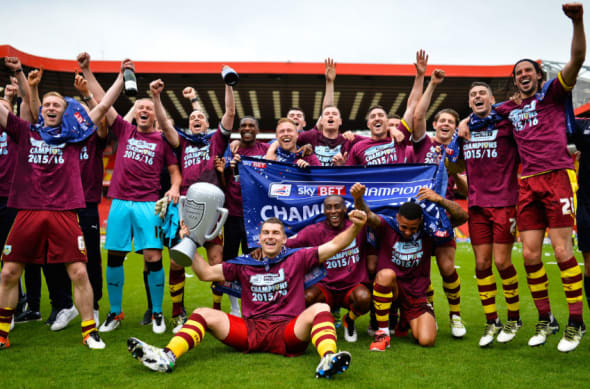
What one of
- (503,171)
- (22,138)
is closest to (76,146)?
(22,138)

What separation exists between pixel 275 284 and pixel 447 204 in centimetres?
191

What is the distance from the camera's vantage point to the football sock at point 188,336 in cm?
336

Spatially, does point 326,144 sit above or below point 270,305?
above

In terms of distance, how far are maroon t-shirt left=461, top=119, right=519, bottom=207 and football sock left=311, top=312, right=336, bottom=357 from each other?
6.42 feet

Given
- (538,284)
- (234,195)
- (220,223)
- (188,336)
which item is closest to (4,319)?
(188,336)

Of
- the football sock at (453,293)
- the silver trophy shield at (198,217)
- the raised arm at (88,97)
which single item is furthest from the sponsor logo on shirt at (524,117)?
the raised arm at (88,97)

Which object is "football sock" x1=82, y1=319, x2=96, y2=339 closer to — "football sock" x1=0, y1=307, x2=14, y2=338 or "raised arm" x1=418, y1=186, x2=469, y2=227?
"football sock" x1=0, y1=307, x2=14, y2=338

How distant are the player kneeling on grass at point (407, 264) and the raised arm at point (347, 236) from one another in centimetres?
55

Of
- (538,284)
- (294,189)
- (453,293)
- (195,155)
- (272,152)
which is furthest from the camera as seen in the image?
(272,152)

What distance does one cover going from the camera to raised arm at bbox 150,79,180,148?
4758 mm

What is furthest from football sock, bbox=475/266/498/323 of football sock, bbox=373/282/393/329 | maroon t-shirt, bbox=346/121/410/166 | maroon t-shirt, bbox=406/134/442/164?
maroon t-shirt, bbox=346/121/410/166

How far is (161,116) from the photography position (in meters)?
4.91

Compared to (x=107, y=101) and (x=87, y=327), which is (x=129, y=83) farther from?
(x=87, y=327)

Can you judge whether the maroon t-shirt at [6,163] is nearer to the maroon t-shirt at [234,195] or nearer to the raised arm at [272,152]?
the maroon t-shirt at [234,195]
